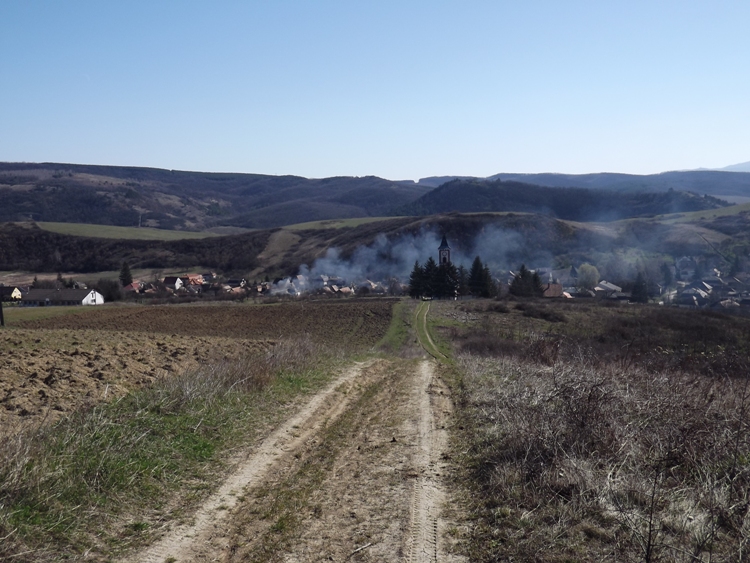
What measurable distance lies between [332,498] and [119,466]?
226 centimetres

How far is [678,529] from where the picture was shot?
4.89 metres

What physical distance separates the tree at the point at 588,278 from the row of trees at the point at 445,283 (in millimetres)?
17052

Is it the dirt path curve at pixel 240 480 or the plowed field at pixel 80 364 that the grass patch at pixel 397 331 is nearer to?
the plowed field at pixel 80 364

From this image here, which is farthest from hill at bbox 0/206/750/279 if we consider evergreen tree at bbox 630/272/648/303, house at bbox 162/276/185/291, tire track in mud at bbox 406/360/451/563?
tire track in mud at bbox 406/360/451/563

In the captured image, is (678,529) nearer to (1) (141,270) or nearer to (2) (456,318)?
(2) (456,318)

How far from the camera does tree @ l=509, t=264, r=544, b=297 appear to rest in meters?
66.9

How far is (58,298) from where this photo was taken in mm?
61969

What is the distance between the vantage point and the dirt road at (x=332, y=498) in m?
5.15

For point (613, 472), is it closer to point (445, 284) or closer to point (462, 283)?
point (445, 284)

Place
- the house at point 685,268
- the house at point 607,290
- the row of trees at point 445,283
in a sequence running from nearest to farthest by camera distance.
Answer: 1. the row of trees at point 445,283
2. the house at point 607,290
3. the house at point 685,268

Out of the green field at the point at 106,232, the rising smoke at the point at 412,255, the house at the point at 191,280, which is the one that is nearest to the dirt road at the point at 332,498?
the house at the point at 191,280

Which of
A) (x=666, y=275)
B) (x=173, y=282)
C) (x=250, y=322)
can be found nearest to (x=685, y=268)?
(x=666, y=275)

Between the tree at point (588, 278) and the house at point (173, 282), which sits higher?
the tree at point (588, 278)

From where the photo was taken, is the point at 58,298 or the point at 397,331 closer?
the point at 397,331
